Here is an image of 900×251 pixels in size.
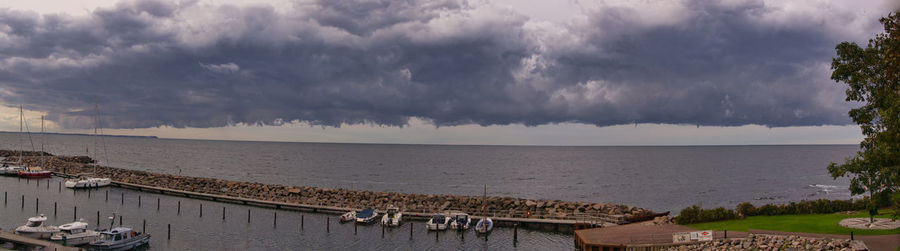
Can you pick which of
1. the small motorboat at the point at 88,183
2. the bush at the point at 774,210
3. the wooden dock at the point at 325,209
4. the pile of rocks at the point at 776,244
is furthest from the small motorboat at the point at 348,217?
the small motorboat at the point at 88,183

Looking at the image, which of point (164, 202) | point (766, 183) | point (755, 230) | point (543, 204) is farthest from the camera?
point (766, 183)

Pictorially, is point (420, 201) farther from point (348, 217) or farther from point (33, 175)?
point (33, 175)

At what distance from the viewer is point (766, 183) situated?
5310 inches

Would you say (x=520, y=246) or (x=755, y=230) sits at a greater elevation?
(x=755, y=230)

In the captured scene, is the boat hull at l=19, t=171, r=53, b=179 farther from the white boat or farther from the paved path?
the paved path

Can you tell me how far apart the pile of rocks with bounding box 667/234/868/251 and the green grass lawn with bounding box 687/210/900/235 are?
485 cm

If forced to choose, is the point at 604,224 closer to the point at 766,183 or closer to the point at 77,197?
the point at 77,197

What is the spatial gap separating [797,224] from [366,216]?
41.4 meters

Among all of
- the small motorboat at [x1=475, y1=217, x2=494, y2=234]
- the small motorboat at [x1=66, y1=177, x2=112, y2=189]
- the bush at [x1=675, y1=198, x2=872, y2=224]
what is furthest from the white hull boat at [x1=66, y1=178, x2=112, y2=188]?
the bush at [x1=675, y1=198, x2=872, y2=224]

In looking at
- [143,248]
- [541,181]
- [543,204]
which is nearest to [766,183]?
[541,181]

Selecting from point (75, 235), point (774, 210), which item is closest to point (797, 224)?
point (774, 210)

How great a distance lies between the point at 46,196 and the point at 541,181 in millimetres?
102180

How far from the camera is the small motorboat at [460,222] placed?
189 feet

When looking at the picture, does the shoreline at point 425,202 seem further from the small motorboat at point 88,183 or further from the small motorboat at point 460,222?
the small motorboat at point 460,222
